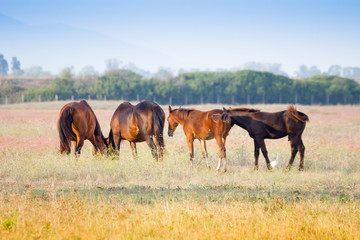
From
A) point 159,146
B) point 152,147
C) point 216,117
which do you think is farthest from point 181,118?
point 216,117

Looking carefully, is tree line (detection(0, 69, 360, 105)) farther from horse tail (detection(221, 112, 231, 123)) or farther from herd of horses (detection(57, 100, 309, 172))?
horse tail (detection(221, 112, 231, 123))

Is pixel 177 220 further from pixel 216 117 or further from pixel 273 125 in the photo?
pixel 273 125

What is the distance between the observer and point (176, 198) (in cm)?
837

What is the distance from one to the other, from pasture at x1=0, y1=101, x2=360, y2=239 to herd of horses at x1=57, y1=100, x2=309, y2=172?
54cm

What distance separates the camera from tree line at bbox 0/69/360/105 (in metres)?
62.7

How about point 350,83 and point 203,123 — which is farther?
point 350,83

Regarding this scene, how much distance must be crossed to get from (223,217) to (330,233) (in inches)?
63.0

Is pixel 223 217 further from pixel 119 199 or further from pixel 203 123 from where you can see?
pixel 203 123

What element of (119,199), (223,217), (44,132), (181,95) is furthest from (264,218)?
(181,95)

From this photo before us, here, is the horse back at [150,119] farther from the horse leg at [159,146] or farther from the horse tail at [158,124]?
the horse leg at [159,146]

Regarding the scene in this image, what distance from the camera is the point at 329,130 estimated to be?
84.9 ft

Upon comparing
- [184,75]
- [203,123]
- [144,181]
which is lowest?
[144,181]

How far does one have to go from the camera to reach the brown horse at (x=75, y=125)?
42.3 ft

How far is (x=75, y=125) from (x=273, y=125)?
590 cm
